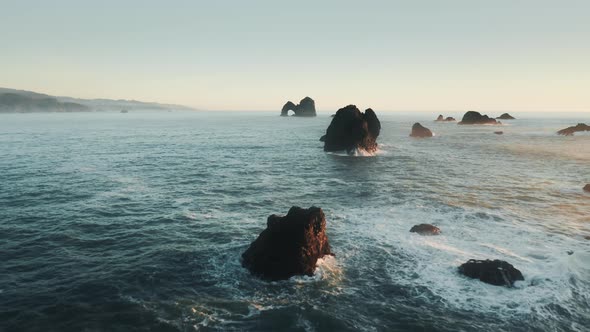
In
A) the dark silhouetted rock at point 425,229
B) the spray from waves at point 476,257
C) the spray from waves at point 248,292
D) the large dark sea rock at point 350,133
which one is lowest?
the spray from waves at point 248,292

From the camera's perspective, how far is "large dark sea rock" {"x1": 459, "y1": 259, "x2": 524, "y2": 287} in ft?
77.9

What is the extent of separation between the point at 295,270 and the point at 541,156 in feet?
267

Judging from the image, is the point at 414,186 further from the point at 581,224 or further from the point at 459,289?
the point at 459,289

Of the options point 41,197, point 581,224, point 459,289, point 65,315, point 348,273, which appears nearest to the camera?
point 65,315

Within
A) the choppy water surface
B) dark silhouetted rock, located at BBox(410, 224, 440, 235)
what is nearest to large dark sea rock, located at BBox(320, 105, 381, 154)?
the choppy water surface

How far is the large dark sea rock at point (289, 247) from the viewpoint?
24.5 metres

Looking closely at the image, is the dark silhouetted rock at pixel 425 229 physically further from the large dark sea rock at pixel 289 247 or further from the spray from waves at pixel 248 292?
the large dark sea rock at pixel 289 247

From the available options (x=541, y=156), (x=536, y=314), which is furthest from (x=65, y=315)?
(x=541, y=156)

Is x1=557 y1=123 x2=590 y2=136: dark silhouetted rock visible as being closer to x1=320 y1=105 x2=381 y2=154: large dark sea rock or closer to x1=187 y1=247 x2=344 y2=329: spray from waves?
x1=320 y1=105 x2=381 y2=154: large dark sea rock

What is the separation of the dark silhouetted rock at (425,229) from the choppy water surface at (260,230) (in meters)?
0.88

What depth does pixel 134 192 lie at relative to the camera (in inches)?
1784

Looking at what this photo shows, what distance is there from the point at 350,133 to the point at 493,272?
196ft

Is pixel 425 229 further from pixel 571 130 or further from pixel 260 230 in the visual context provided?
pixel 571 130

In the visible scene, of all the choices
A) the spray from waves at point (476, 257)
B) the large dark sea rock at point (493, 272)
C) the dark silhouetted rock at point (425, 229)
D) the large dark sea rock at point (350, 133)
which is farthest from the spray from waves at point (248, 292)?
the large dark sea rock at point (350, 133)
